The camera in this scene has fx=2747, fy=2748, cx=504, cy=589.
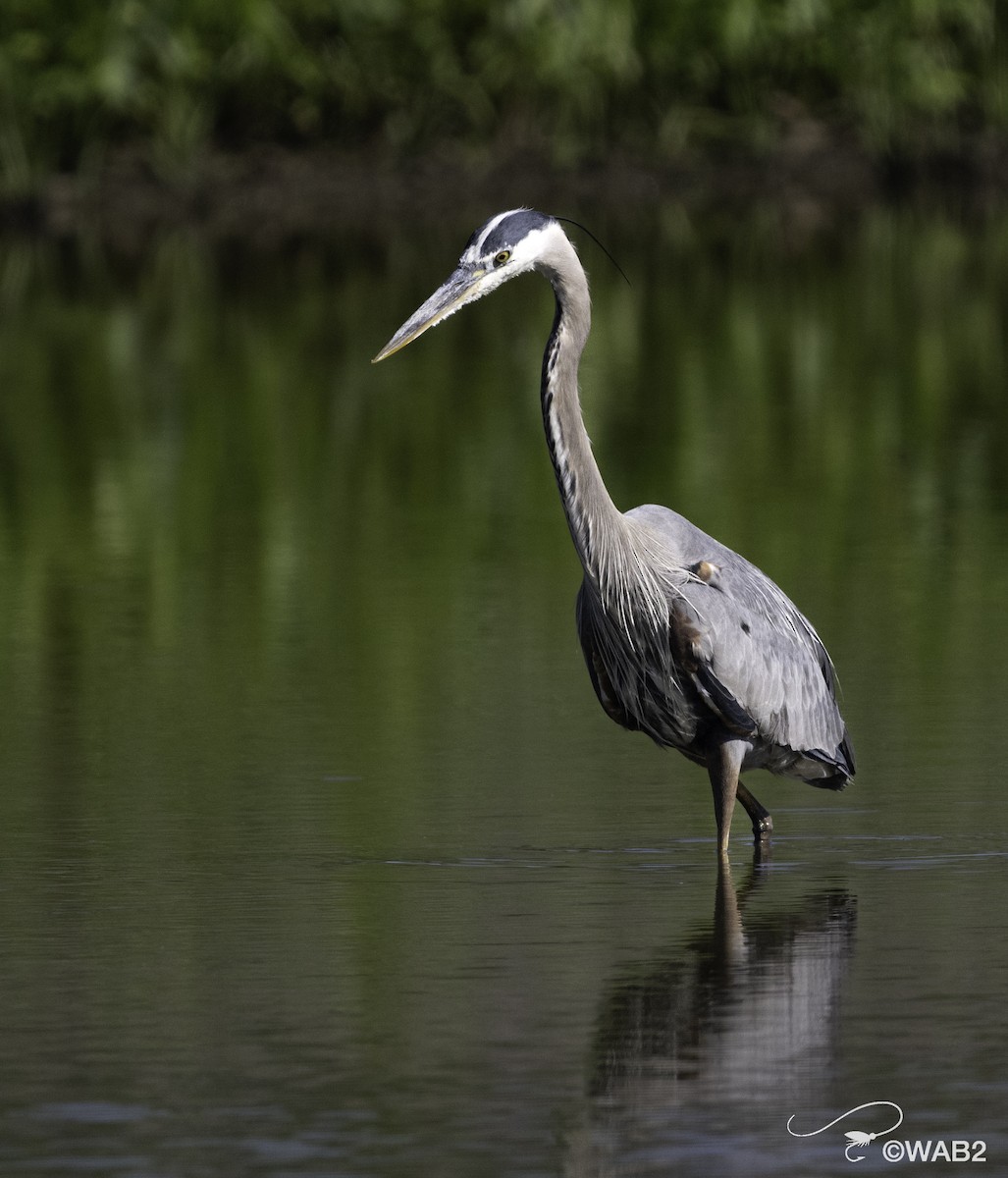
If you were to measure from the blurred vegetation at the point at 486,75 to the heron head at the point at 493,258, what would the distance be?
Result: 23.9 m

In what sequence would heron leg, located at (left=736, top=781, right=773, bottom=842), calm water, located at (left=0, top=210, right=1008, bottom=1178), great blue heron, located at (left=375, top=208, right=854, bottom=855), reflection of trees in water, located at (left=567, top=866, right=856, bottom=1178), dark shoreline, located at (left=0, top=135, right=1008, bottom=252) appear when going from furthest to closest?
dark shoreline, located at (left=0, top=135, right=1008, bottom=252) < heron leg, located at (left=736, top=781, right=773, bottom=842) < great blue heron, located at (left=375, top=208, right=854, bottom=855) < calm water, located at (left=0, top=210, right=1008, bottom=1178) < reflection of trees in water, located at (left=567, top=866, right=856, bottom=1178)

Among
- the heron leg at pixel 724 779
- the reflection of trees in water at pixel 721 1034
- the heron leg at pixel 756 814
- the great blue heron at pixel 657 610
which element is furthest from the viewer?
the heron leg at pixel 756 814

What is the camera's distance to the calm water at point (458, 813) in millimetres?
5527

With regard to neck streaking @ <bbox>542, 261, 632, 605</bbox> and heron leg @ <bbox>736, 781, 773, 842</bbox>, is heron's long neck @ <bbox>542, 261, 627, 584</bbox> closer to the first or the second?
neck streaking @ <bbox>542, 261, 632, 605</bbox>

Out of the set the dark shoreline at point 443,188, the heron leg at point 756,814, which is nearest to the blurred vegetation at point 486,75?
the dark shoreline at point 443,188

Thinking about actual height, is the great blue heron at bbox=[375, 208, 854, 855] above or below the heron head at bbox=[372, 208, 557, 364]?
below

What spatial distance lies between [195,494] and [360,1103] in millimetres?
8774

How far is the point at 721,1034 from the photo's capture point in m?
5.93

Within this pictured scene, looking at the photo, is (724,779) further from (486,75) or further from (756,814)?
(486,75)

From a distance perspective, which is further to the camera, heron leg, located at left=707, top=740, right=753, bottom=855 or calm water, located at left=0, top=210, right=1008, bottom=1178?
heron leg, located at left=707, top=740, right=753, bottom=855

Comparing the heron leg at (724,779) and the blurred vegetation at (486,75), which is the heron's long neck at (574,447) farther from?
the blurred vegetation at (486,75)

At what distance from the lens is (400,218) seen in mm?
32469

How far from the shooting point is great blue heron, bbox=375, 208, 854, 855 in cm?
743

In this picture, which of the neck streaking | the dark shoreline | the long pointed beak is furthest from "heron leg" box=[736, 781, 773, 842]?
the dark shoreline
